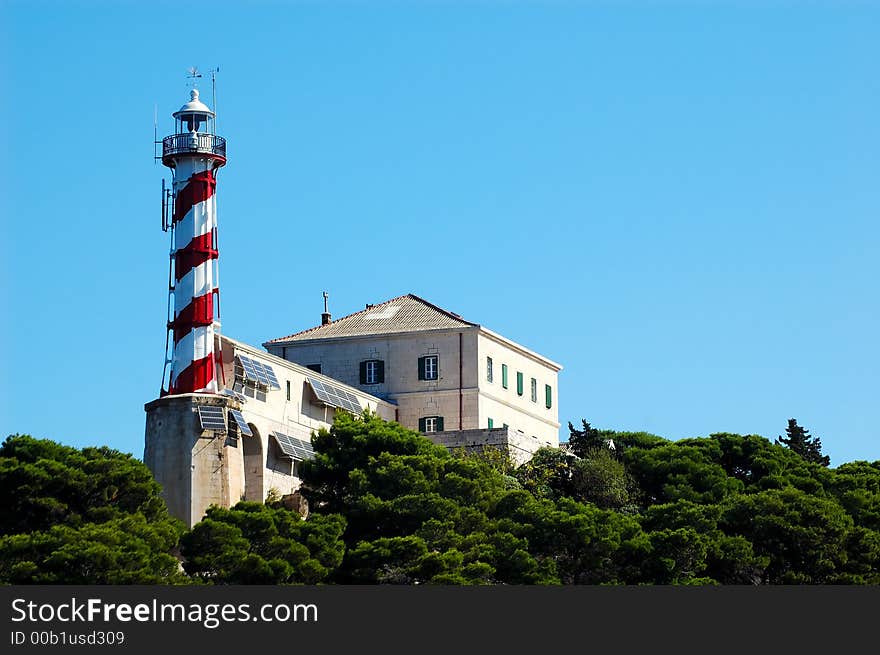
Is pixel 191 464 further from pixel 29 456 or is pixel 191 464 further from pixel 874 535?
A: pixel 874 535

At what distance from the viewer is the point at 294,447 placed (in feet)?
240

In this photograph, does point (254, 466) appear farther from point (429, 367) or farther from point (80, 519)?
point (429, 367)

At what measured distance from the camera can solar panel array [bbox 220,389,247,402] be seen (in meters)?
70.3

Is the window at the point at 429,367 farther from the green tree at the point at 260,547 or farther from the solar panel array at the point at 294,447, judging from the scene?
the green tree at the point at 260,547

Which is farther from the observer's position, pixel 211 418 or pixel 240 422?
pixel 240 422

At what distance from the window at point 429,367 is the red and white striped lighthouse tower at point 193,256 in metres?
11.7

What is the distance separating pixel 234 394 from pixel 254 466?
2468 millimetres

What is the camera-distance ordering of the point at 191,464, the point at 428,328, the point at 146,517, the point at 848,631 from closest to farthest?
the point at 848,631
the point at 146,517
the point at 191,464
the point at 428,328

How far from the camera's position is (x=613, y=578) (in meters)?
63.9

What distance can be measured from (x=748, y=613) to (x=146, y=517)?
852 inches

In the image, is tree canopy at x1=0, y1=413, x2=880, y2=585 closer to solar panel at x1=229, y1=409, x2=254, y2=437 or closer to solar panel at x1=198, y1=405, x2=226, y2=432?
solar panel at x1=229, y1=409, x2=254, y2=437

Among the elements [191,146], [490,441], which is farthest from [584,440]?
[191,146]

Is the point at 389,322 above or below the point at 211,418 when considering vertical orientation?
above

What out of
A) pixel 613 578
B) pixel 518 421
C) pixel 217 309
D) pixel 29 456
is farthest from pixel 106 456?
pixel 518 421
